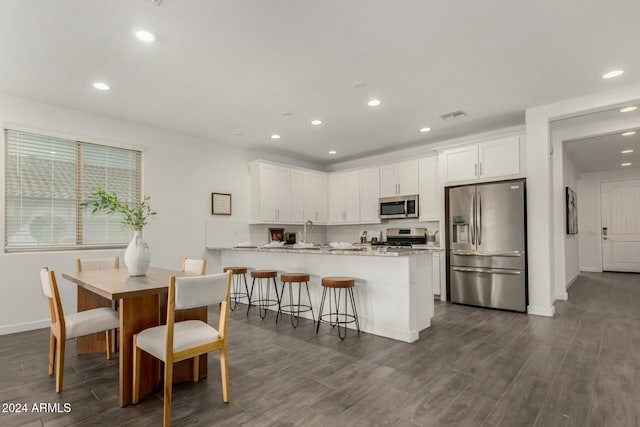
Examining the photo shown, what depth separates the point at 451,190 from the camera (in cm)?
513

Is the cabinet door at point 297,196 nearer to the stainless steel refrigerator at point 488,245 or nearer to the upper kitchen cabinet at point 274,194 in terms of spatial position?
the upper kitchen cabinet at point 274,194

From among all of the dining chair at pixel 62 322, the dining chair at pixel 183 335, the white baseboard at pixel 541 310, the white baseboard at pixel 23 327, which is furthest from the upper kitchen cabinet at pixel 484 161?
the white baseboard at pixel 23 327

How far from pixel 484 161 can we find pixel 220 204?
4.22m

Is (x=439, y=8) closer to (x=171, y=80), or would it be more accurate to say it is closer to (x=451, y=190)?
(x=171, y=80)

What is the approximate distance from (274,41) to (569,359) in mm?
3651

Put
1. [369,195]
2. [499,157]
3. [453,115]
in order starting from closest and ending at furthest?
[453,115]
[499,157]
[369,195]

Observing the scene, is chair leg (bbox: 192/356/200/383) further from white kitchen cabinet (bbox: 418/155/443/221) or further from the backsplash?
the backsplash

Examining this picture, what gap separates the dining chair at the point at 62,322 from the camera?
2.29 m

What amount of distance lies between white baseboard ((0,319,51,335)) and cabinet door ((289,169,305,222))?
388 centimetres

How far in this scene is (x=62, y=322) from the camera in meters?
2.29

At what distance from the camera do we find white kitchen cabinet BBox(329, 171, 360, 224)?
6828mm

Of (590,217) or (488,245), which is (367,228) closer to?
(488,245)

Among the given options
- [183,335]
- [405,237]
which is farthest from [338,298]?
[405,237]

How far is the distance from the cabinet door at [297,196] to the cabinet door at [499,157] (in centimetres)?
326
